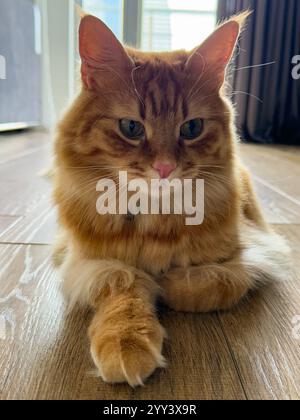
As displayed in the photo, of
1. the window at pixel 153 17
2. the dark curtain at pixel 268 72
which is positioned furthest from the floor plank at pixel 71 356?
the window at pixel 153 17

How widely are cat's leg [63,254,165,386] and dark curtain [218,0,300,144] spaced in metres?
3.69

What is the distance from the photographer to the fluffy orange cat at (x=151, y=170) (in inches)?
38.7

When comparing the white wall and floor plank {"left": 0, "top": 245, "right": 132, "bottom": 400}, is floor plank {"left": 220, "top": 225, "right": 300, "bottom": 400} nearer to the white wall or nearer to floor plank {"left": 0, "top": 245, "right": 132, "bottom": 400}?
floor plank {"left": 0, "top": 245, "right": 132, "bottom": 400}

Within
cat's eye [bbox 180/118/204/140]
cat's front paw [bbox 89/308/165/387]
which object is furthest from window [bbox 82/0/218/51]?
cat's front paw [bbox 89/308/165/387]

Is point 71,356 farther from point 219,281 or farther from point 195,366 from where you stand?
point 219,281

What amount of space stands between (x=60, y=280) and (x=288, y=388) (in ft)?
2.02

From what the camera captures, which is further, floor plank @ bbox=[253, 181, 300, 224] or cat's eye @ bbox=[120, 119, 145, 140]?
floor plank @ bbox=[253, 181, 300, 224]

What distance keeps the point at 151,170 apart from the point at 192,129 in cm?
18

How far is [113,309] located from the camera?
885 mm

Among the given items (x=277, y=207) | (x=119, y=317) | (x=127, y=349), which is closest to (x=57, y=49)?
(x=277, y=207)

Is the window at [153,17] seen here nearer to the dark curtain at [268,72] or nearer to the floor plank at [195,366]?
the dark curtain at [268,72]

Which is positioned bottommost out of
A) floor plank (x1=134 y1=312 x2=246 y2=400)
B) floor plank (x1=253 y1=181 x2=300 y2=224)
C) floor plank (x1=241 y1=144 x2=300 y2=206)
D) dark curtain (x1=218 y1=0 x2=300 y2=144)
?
floor plank (x1=134 y1=312 x2=246 y2=400)

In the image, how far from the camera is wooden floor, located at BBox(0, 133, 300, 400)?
709 millimetres

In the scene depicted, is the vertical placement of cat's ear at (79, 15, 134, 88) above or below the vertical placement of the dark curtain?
below
